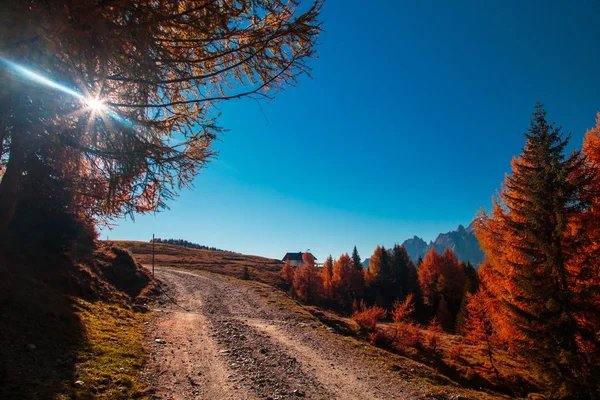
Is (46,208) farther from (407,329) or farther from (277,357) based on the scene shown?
(407,329)

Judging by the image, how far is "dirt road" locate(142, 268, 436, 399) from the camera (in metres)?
7.16

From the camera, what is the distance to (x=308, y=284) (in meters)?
54.2

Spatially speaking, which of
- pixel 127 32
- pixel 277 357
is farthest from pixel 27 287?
pixel 127 32

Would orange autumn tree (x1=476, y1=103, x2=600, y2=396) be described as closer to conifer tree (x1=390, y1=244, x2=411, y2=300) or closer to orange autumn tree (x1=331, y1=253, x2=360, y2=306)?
orange autumn tree (x1=331, y1=253, x2=360, y2=306)

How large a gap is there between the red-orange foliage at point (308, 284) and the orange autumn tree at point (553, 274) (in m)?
43.0

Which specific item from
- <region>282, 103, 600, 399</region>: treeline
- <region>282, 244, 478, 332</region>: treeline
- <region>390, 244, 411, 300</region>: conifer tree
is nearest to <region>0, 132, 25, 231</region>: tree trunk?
<region>282, 103, 600, 399</region>: treeline

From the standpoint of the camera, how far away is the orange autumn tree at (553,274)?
10.9m

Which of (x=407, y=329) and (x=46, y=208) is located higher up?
(x=46, y=208)

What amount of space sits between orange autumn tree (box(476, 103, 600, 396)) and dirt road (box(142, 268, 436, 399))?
272 inches

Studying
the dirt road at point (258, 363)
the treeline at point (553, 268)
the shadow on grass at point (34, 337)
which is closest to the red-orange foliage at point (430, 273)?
the treeline at point (553, 268)

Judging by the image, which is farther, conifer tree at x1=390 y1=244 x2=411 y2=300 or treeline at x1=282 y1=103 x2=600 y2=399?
conifer tree at x1=390 y1=244 x2=411 y2=300

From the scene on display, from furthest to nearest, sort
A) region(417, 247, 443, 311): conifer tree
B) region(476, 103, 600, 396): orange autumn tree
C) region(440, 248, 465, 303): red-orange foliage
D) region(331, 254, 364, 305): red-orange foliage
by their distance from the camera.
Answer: region(417, 247, 443, 311): conifer tree
region(331, 254, 364, 305): red-orange foliage
region(440, 248, 465, 303): red-orange foliage
region(476, 103, 600, 396): orange autumn tree

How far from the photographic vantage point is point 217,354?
31.1 ft

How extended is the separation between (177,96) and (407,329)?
20085 millimetres
